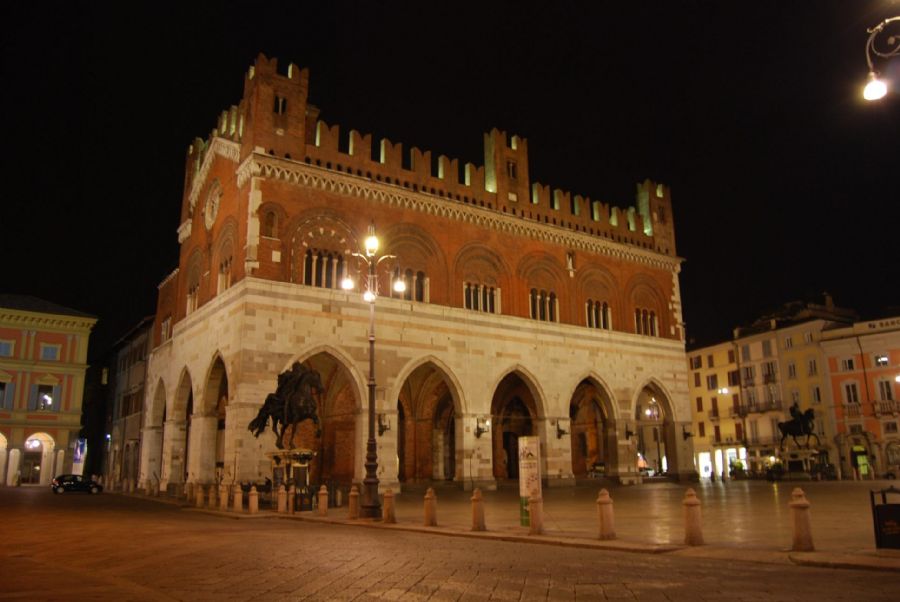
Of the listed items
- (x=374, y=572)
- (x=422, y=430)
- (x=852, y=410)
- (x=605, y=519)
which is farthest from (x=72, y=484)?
(x=852, y=410)

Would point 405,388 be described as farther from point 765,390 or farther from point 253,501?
point 765,390

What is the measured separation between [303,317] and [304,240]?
9.09 feet

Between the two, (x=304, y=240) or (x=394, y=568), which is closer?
(x=394, y=568)

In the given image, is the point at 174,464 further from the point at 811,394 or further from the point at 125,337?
the point at 811,394

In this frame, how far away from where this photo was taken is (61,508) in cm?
2031

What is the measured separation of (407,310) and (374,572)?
58.1 ft

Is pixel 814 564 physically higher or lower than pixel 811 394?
lower

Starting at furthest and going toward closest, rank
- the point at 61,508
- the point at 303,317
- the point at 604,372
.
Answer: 1. the point at 604,372
2. the point at 303,317
3. the point at 61,508

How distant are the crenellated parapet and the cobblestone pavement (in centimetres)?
1560

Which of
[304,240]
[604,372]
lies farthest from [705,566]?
[604,372]

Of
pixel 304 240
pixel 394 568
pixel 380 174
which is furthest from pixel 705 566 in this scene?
pixel 380 174

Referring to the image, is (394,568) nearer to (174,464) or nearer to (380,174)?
(380,174)

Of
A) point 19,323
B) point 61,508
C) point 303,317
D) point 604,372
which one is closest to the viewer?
point 61,508

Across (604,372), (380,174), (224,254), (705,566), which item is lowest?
(705,566)
